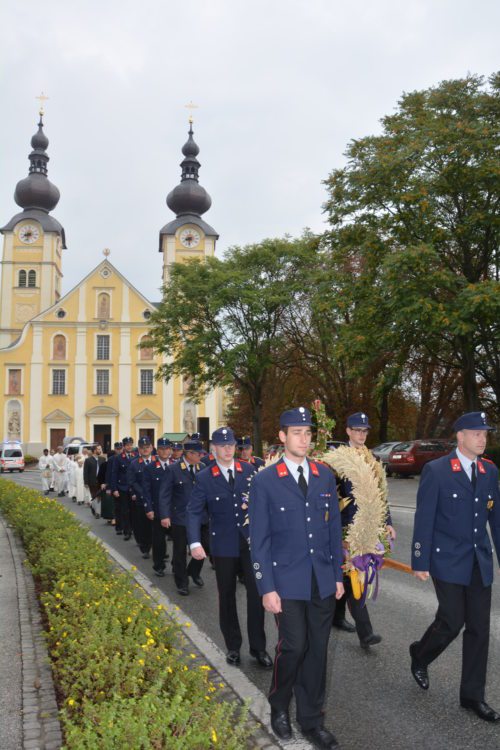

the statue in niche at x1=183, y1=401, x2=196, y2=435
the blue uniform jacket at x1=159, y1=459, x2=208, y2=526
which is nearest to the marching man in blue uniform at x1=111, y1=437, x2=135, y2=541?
the blue uniform jacket at x1=159, y1=459, x2=208, y2=526

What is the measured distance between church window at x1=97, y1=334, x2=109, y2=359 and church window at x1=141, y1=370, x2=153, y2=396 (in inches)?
150

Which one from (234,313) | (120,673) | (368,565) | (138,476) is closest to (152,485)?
(138,476)

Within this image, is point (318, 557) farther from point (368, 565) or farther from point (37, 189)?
point (37, 189)

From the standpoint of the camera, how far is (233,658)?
18.6ft

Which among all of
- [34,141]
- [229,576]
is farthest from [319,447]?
[34,141]

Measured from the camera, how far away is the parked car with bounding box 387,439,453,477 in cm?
2833

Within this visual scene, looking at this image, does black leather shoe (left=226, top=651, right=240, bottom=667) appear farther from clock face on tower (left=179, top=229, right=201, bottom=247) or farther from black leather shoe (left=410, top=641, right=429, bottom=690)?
clock face on tower (left=179, top=229, right=201, bottom=247)

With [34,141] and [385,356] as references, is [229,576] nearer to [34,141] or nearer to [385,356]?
[385,356]

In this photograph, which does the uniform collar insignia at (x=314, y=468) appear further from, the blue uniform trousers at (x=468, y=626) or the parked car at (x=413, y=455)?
the parked car at (x=413, y=455)

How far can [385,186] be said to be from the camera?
76.3 ft

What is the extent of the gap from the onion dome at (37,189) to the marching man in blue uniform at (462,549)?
72122 millimetres

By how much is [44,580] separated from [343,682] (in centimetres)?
345

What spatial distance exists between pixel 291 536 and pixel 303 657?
74cm

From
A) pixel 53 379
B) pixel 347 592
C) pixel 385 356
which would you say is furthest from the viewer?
pixel 53 379
